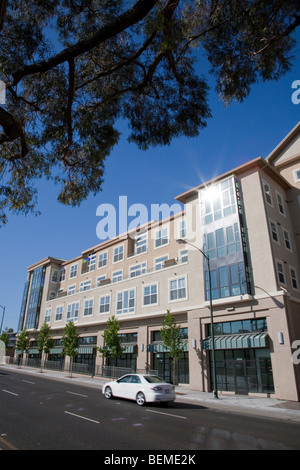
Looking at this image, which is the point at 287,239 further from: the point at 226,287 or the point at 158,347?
the point at 158,347

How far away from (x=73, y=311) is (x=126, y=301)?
1199 cm


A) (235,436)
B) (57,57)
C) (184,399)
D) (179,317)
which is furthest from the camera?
(179,317)

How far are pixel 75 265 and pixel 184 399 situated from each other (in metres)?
33.5

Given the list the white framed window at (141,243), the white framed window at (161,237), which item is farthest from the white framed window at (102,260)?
the white framed window at (161,237)

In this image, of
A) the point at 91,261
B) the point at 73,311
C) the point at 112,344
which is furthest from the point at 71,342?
the point at 91,261

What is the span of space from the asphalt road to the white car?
1614 millimetres

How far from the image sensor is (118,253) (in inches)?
1574

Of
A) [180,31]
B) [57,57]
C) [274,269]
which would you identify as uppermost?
[180,31]

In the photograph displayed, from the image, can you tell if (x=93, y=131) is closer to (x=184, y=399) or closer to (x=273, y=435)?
(x=273, y=435)

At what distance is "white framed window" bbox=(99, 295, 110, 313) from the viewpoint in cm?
3559

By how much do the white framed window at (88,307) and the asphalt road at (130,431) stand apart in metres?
25.2

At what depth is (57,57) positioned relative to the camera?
760 centimetres

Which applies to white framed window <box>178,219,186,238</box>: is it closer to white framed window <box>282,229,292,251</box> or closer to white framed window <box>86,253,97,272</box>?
white framed window <box>282,229,292,251</box>
